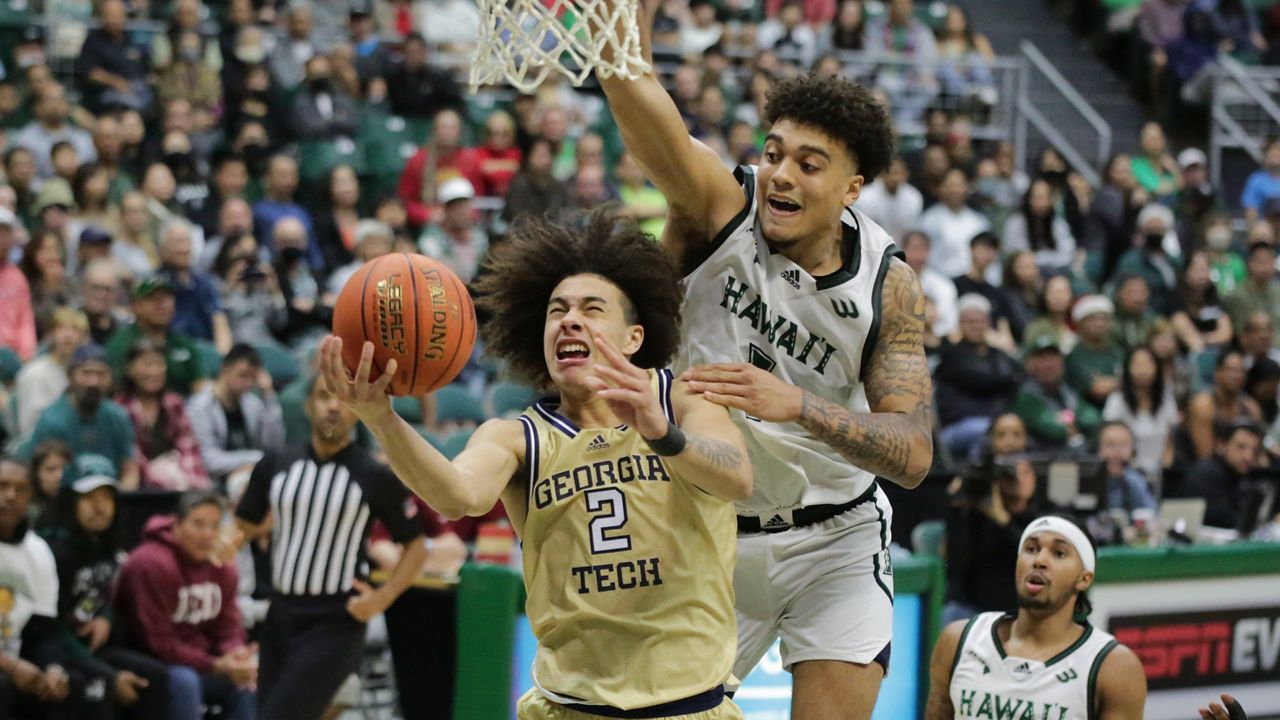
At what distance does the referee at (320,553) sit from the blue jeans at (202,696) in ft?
1.15

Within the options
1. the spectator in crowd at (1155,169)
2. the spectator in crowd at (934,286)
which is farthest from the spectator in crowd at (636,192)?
the spectator in crowd at (1155,169)

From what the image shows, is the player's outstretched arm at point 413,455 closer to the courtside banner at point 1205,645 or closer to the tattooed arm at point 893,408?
the tattooed arm at point 893,408

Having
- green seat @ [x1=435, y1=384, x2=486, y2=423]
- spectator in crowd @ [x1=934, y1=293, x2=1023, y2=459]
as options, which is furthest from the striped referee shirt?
spectator in crowd @ [x1=934, y1=293, x2=1023, y2=459]

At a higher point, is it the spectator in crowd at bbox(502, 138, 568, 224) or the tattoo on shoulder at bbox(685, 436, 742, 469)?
the spectator in crowd at bbox(502, 138, 568, 224)

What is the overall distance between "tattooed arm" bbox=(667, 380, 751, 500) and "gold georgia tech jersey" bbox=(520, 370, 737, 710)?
5 centimetres

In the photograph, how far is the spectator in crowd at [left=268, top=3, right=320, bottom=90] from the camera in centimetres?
1301

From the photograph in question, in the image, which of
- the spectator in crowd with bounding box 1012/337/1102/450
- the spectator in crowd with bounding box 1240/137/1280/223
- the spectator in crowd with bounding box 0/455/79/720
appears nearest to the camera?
the spectator in crowd with bounding box 0/455/79/720

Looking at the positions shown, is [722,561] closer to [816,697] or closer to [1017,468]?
[816,697]

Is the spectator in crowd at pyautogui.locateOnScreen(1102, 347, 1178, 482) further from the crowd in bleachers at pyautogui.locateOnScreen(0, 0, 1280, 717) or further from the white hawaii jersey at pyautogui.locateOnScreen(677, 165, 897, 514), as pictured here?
the white hawaii jersey at pyautogui.locateOnScreen(677, 165, 897, 514)

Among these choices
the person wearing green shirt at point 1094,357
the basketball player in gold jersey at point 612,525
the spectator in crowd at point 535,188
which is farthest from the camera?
the person wearing green shirt at point 1094,357

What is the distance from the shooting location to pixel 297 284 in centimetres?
1077

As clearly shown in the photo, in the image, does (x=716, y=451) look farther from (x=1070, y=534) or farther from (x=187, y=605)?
(x=187, y=605)

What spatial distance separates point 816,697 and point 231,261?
6.94 m

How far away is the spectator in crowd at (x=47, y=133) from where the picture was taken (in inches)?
456
